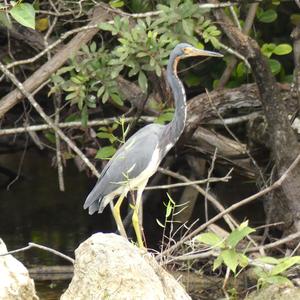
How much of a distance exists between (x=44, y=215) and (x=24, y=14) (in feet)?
16.4

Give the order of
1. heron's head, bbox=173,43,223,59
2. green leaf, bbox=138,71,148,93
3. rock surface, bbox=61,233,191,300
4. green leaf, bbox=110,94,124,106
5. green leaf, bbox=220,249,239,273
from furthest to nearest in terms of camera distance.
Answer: green leaf, bbox=110,94,124,106, green leaf, bbox=138,71,148,93, heron's head, bbox=173,43,223,59, green leaf, bbox=220,249,239,273, rock surface, bbox=61,233,191,300

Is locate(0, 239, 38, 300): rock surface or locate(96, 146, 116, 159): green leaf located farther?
locate(96, 146, 116, 159): green leaf

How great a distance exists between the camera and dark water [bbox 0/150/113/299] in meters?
7.98

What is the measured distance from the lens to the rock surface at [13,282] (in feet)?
15.6

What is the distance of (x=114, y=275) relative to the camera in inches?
187

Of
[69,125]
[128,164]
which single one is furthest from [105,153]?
[128,164]

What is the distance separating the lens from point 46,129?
7.21 m

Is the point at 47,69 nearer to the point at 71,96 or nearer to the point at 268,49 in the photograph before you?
the point at 71,96

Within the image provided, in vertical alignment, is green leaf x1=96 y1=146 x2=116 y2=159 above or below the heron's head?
below

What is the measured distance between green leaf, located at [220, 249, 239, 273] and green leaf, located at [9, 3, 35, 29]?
152cm

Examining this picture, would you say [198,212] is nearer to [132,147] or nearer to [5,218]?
[5,218]

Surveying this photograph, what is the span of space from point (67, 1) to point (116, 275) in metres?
2.42

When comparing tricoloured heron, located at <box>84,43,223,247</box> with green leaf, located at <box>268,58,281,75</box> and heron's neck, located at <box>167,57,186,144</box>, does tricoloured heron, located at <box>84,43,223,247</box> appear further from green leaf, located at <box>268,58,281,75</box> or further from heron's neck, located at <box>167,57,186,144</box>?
green leaf, located at <box>268,58,281,75</box>

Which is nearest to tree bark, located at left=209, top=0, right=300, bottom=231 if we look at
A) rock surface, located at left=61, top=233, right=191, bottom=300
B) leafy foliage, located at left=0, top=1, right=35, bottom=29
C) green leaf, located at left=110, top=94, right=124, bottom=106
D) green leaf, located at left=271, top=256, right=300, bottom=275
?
green leaf, located at left=110, top=94, right=124, bottom=106
